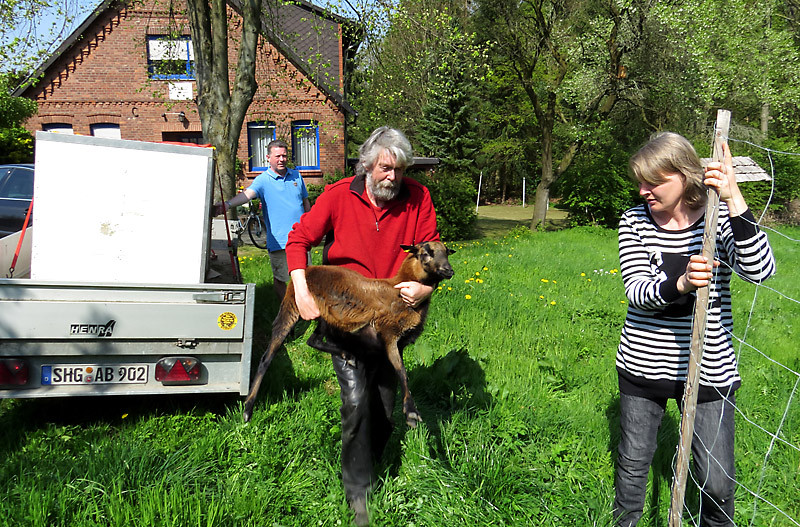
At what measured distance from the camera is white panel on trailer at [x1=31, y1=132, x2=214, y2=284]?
3.61 metres

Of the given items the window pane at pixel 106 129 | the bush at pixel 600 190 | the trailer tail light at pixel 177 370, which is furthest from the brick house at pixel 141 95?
the trailer tail light at pixel 177 370

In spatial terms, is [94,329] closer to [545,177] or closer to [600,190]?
[600,190]

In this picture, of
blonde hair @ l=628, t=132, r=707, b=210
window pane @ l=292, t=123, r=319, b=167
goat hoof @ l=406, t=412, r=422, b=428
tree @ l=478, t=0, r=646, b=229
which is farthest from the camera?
window pane @ l=292, t=123, r=319, b=167

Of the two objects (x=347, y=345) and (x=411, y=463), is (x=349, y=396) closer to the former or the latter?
(x=347, y=345)

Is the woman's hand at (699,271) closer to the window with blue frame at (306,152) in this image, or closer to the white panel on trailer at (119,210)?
the white panel on trailer at (119,210)

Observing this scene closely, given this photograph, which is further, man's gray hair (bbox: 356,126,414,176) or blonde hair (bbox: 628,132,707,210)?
man's gray hair (bbox: 356,126,414,176)

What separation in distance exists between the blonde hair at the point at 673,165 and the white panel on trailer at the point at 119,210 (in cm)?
310

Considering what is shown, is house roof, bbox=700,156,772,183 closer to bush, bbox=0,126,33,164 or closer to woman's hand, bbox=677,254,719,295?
woman's hand, bbox=677,254,719,295

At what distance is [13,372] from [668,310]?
3.83 m

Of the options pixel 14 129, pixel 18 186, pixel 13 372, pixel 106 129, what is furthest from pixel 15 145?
pixel 13 372

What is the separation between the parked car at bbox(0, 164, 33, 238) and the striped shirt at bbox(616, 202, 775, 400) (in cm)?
1006

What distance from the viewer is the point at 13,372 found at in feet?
10.2

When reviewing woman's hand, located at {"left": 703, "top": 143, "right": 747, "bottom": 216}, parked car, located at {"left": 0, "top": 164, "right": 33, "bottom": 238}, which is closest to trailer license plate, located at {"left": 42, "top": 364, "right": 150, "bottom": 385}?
woman's hand, located at {"left": 703, "top": 143, "right": 747, "bottom": 216}

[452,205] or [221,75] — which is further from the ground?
[221,75]
